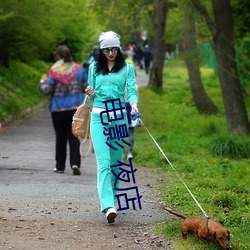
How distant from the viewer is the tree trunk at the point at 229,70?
16.1 meters

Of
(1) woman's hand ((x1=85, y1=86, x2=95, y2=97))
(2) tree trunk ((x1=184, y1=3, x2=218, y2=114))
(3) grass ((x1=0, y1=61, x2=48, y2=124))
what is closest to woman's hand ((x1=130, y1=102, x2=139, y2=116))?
(1) woman's hand ((x1=85, y1=86, x2=95, y2=97))

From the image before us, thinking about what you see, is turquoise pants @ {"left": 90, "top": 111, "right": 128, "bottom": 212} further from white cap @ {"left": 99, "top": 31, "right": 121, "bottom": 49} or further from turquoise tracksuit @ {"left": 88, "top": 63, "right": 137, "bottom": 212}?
white cap @ {"left": 99, "top": 31, "right": 121, "bottom": 49}

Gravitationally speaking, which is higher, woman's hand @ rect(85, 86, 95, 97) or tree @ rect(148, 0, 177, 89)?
woman's hand @ rect(85, 86, 95, 97)

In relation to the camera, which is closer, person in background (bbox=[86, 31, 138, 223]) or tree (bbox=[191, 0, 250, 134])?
person in background (bbox=[86, 31, 138, 223])

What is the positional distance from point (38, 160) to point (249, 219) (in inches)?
253

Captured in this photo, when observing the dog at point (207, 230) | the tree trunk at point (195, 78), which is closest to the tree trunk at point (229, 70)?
the tree trunk at point (195, 78)

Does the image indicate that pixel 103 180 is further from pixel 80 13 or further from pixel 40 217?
pixel 80 13

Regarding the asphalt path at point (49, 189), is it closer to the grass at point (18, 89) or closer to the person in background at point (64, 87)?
the person in background at point (64, 87)

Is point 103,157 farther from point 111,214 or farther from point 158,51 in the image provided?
point 158,51

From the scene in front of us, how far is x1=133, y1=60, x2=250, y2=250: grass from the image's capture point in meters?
7.25

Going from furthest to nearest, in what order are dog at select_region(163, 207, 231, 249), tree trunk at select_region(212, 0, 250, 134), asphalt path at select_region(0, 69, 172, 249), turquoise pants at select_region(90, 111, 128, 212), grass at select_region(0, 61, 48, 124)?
grass at select_region(0, 61, 48, 124) < tree trunk at select_region(212, 0, 250, 134) < asphalt path at select_region(0, 69, 172, 249) < turquoise pants at select_region(90, 111, 128, 212) < dog at select_region(163, 207, 231, 249)

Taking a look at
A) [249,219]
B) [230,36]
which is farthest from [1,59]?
[249,219]

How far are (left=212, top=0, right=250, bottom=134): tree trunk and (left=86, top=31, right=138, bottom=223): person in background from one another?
8742 millimetres

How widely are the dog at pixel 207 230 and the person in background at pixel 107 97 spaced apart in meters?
1.15
